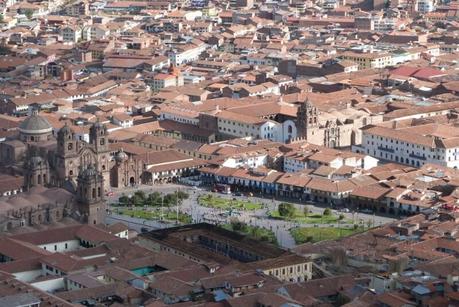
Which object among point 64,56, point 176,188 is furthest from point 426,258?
point 64,56

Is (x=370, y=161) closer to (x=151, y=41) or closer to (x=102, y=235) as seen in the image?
(x=102, y=235)

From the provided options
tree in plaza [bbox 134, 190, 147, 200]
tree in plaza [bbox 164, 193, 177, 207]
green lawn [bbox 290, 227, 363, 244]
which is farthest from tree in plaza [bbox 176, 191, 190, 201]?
green lawn [bbox 290, 227, 363, 244]

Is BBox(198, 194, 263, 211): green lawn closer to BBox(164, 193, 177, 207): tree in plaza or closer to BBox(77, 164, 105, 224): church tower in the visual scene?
BBox(164, 193, 177, 207): tree in plaza

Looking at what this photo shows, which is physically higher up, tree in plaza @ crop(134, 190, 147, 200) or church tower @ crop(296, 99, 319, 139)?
church tower @ crop(296, 99, 319, 139)

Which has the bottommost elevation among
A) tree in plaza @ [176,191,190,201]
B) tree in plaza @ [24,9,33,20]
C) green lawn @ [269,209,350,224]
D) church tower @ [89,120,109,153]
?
tree in plaza @ [24,9,33,20]

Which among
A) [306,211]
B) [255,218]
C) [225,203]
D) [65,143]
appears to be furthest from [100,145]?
[306,211]

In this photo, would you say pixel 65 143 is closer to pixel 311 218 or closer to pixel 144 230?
pixel 144 230
